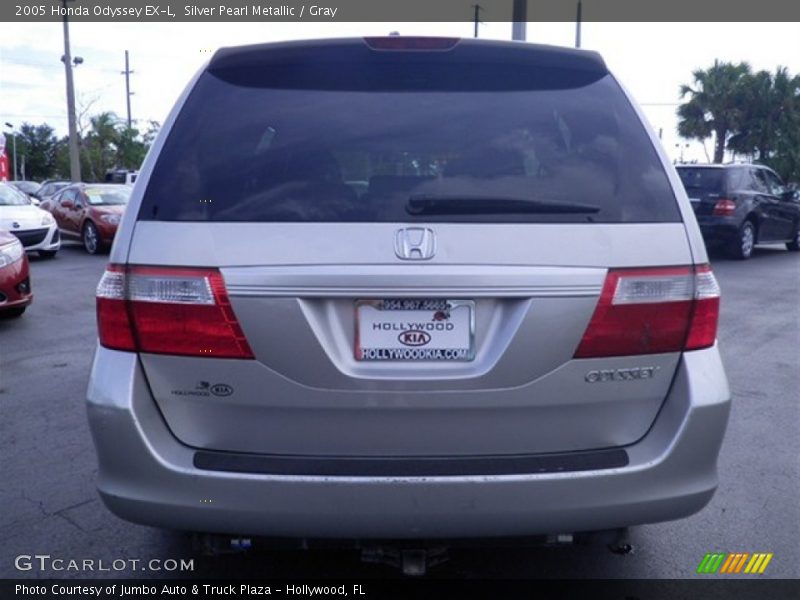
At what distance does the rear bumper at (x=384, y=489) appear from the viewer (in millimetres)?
2443

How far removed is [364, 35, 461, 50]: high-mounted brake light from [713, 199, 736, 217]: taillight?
13.2 metres

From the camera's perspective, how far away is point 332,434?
8.20 ft

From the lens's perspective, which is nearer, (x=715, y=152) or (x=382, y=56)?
(x=382, y=56)

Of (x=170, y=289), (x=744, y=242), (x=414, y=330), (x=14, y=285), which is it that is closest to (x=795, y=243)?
(x=744, y=242)

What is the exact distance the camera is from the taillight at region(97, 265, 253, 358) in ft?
8.05

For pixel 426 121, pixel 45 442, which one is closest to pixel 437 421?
pixel 426 121

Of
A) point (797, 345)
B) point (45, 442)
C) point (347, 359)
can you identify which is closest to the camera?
point (347, 359)

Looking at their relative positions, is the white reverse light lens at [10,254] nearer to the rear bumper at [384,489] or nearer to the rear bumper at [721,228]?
the rear bumper at [384,489]

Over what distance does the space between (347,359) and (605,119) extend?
46.4 inches

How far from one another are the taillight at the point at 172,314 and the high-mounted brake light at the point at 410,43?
3.19 ft

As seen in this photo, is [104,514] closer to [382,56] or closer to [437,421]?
[437,421]

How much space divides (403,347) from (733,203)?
45.2 feet

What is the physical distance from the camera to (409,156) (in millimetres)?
2678

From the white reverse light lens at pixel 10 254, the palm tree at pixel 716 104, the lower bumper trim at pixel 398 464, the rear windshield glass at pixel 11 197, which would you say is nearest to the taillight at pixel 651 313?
the lower bumper trim at pixel 398 464
